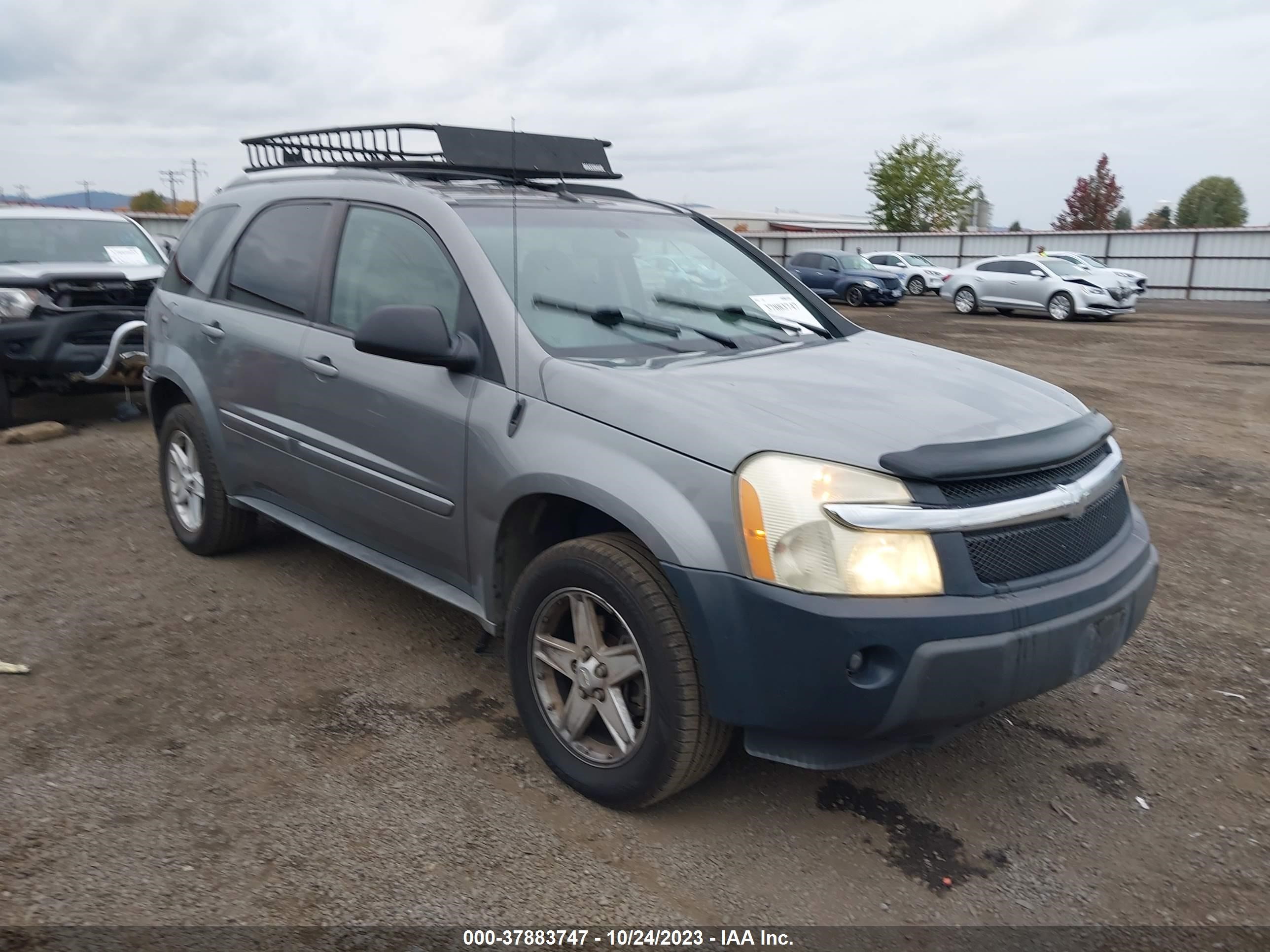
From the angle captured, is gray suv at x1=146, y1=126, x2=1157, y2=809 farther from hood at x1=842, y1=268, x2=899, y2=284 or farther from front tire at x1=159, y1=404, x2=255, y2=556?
hood at x1=842, y1=268, x2=899, y2=284

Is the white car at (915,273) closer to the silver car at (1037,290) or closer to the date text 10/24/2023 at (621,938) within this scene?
the silver car at (1037,290)

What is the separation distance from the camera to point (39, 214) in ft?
29.6

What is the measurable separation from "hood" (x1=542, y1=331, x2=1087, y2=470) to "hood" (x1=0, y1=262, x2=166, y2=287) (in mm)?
6662

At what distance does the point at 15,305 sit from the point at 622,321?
6.44 m

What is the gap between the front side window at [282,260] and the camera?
4156 mm

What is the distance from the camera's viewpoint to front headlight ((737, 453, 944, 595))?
2.56 metres

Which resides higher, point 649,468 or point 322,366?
point 322,366

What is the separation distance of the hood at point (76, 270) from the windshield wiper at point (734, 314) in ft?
21.1

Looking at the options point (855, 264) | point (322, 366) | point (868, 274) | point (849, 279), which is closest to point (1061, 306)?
point (868, 274)

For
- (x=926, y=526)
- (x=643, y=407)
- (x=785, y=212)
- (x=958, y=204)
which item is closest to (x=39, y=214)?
(x=643, y=407)

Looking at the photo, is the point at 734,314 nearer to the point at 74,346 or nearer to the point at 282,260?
the point at 282,260

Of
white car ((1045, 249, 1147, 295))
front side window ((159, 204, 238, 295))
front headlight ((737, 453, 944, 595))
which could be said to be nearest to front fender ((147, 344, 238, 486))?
front side window ((159, 204, 238, 295))

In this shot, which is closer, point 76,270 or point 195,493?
point 195,493

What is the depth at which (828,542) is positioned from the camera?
257 centimetres
